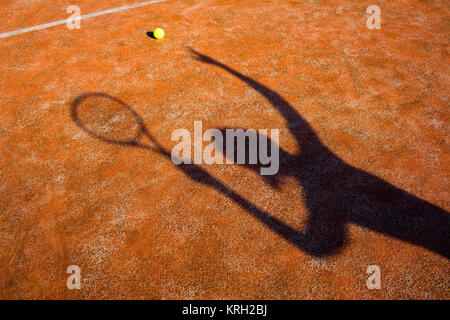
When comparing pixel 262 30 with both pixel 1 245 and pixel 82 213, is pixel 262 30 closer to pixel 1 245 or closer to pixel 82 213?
pixel 82 213

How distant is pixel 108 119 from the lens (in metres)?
5.19

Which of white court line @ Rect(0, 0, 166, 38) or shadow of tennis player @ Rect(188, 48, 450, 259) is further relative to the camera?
white court line @ Rect(0, 0, 166, 38)

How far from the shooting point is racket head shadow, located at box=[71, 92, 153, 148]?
193 inches

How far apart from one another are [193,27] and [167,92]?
279cm

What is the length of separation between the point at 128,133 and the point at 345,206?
375 centimetres

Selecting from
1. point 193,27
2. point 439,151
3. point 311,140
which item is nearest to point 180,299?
point 311,140

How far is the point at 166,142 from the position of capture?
4836mm

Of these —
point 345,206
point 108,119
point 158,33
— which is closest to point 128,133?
point 108,119

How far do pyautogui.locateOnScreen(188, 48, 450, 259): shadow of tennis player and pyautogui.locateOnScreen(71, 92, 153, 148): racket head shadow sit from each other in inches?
86.6

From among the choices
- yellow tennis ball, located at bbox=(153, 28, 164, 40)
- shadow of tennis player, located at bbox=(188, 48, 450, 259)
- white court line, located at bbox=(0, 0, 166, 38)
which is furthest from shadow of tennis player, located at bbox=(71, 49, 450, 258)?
white court line, located at bbox=(0, 0, 166, 38)

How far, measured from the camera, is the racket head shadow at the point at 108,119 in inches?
193

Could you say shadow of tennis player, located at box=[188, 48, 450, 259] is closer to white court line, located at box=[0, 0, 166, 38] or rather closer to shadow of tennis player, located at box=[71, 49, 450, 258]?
shadow of tennis player, located at box=[71, 49, 450, 258]

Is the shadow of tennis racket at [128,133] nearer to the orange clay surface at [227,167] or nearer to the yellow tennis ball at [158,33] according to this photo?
the orange clay surface at [227,167]

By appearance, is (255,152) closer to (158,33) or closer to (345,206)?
(345,206)
